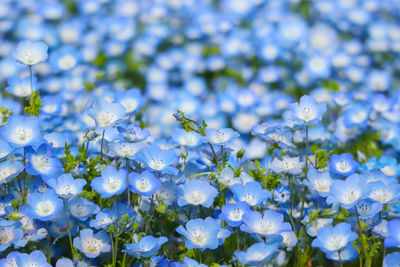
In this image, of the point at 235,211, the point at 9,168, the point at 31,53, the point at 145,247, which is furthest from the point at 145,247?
the point at 31,53

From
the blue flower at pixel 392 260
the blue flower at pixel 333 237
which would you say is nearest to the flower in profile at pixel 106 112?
the blue flower at pixel 333 237

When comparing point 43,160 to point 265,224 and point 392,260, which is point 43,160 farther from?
point 392,260

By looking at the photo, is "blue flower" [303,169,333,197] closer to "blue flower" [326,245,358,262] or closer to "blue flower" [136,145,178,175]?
"blue flower" [326,245,358,262]

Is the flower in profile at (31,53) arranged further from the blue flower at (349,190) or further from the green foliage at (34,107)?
the blue flower at (349,190)

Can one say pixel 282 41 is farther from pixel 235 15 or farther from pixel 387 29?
pixel 387 29

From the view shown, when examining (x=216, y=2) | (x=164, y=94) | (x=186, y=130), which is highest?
(x=186, y=130)

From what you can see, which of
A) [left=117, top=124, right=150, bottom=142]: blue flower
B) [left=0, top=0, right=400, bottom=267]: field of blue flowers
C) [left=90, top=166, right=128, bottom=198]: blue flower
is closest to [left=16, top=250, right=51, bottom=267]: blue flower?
[left=0, top=0, right=400, bottom=267]: field of blue flowers

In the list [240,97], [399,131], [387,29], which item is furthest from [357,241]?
[387,29]
